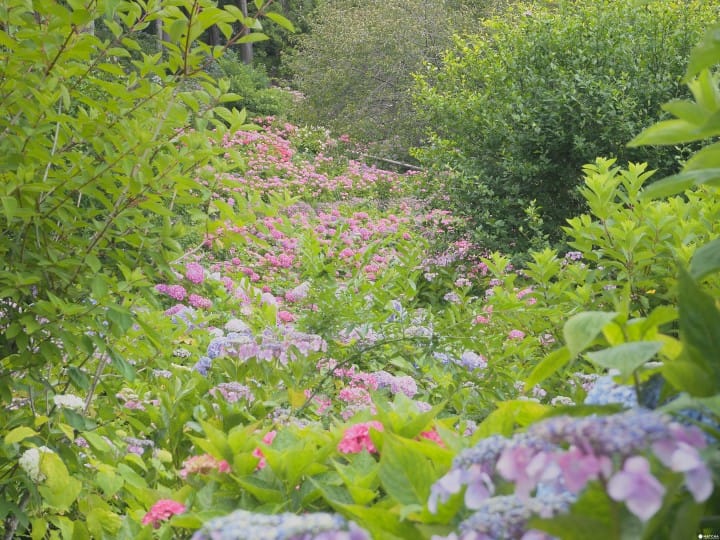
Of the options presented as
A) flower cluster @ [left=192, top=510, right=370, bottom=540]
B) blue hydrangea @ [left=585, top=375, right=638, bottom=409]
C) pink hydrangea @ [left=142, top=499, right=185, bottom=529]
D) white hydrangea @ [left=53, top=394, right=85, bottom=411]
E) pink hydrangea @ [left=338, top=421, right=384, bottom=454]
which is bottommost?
white hydrangea @ [left=53, top=394, right=85, bottom=411]

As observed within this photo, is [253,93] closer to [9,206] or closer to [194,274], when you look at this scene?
[194,274]

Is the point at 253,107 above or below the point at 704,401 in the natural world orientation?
below

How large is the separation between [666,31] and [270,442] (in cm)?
671

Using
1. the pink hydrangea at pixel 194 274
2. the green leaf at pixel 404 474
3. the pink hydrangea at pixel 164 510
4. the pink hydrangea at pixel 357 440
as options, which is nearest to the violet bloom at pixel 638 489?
the green leaf at pixel 404 474

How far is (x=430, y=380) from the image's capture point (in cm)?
332

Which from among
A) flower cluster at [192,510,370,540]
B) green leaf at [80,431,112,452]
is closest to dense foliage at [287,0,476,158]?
green leaf at [80,431,112,452]

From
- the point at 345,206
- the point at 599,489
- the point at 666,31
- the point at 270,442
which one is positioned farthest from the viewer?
the point at 345,206

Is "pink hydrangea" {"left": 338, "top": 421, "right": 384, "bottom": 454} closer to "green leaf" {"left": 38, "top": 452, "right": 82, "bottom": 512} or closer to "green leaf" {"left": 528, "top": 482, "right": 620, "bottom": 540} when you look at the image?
"green leaf" {"left": 528, "top": 482, "right": 620, "bottom": 540}

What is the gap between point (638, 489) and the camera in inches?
23.3

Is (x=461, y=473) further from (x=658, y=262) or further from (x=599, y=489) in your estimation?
(x=658, y=262)

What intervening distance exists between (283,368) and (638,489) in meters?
1.92

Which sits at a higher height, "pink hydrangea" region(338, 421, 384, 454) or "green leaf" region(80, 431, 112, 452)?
"pink hydrangea" region(338, 421, 384, 454)

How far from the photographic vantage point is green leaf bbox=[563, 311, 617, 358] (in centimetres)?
76

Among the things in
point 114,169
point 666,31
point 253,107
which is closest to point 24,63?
point 114,169
